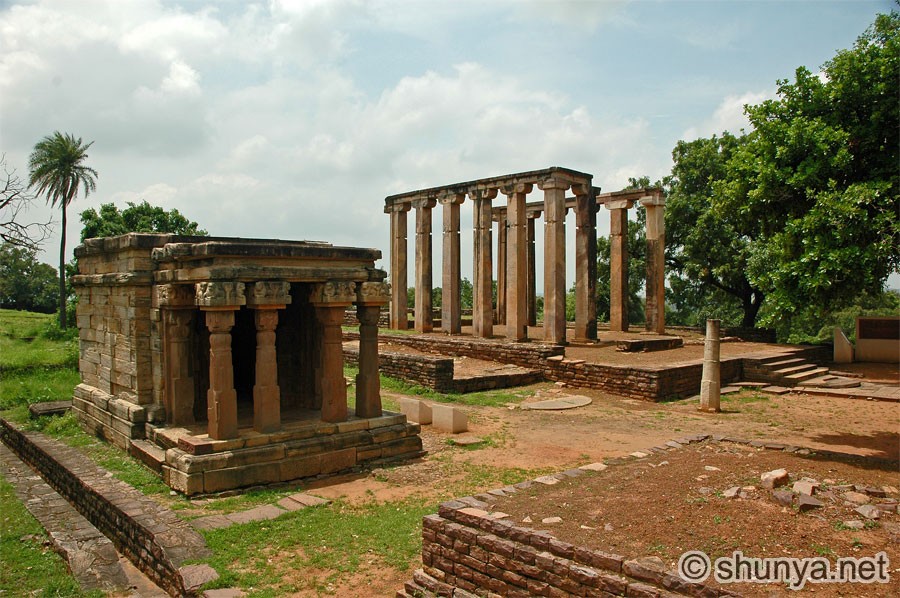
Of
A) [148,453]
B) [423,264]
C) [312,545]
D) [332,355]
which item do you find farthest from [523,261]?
[312,545]

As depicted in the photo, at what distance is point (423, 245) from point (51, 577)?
18.1 m

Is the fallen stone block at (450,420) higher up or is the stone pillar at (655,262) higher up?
the stone pillar at (655,262)

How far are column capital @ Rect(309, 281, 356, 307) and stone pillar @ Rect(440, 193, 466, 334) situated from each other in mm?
12788

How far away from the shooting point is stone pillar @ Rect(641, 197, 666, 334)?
2309 cm

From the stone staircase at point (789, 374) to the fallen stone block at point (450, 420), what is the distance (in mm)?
9503

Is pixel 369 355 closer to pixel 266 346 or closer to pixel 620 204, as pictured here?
pixel 266 346

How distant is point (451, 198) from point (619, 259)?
22.3 feet

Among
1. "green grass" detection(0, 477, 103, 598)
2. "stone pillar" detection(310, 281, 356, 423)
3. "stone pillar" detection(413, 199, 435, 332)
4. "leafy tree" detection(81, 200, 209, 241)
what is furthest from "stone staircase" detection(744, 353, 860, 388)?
"leafy tree" detection(81, 200, 209, 241)

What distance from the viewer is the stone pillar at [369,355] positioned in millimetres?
10391

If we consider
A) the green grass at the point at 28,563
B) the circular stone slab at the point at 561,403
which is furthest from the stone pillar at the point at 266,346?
the circular stone slab at the point at 561,403

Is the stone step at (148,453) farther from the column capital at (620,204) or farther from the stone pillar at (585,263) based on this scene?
the column capital at (620,204)

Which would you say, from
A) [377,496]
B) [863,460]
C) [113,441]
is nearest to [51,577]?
[377,496]

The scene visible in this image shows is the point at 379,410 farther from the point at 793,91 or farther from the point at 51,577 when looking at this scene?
the point at 793,91

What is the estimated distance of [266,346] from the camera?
923 cm
